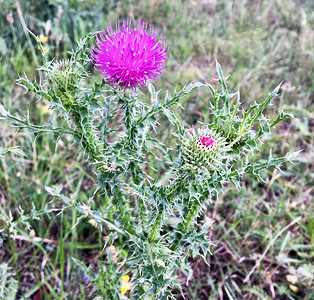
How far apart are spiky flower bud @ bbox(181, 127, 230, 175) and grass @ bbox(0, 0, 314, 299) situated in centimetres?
104

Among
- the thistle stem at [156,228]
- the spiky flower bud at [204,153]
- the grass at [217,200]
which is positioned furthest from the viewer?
the grass at [217,200]

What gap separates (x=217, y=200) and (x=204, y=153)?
1348mm

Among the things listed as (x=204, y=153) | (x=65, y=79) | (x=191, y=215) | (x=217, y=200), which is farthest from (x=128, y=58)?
(x=217, y=200)

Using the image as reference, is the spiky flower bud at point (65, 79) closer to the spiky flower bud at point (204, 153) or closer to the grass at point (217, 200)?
the grass at point (217, 200)

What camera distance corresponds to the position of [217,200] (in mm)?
3053

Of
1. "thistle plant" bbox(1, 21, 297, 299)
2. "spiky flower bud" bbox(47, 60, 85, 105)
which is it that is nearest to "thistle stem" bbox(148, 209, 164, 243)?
"thistle plant" bbox(1, 21, 297, 299)

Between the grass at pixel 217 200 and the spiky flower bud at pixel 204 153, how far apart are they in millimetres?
1041

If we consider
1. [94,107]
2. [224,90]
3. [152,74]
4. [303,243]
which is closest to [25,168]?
[94,107]

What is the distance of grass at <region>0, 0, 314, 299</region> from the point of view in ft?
9.54

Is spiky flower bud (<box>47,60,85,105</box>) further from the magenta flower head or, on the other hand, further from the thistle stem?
the thistle stem

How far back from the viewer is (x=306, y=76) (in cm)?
487

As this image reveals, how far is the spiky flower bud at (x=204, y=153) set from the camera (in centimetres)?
182

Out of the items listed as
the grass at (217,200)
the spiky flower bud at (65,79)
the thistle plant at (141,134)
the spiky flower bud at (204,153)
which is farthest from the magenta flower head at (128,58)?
the grass at (217,200)

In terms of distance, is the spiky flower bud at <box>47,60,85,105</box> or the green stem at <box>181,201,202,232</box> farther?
the green stem at <box>181,201,202,232</box>
